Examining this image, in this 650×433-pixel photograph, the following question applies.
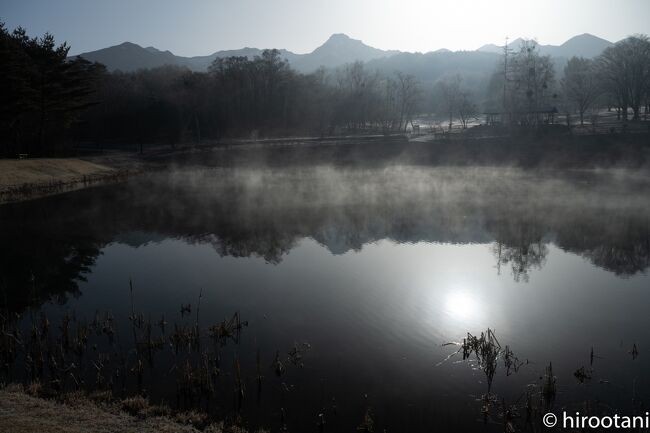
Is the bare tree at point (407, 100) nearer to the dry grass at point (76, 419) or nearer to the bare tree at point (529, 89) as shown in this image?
the bare tree at point (529, 89)

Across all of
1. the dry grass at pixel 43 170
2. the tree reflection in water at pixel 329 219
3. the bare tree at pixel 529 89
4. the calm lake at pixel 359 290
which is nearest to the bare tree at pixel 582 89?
the bare tree at pixel 529 89

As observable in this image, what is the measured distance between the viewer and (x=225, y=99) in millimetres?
91750

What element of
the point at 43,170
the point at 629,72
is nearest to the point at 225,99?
the point at 43,170

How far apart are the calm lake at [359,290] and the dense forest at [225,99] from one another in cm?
1849

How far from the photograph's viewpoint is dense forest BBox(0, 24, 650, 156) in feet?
177

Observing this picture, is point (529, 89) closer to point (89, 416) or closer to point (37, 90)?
point (37, 90)

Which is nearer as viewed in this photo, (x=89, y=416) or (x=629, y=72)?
(x=89, y=416)

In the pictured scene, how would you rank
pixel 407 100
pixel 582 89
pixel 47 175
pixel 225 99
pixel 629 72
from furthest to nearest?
pixel 407 100
pixel 225 99
pixel 582 89
pixel 629 72
pixel 47 175

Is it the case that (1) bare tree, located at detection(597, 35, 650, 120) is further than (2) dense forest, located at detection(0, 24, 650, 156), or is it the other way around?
(1) bare tree, located at detection(597, 35, 650, 120)

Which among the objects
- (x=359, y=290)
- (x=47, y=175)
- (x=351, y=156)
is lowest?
(x=359, y=290)

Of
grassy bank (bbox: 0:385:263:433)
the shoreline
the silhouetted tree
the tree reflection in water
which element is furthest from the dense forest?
grassy bank (bbox: 0:385:263:433)

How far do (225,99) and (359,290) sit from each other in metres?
79.7

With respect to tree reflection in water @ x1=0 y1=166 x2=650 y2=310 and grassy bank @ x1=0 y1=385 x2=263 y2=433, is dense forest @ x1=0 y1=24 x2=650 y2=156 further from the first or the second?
grassy bank @ x1=0 y1=385 x2=263 y2=433

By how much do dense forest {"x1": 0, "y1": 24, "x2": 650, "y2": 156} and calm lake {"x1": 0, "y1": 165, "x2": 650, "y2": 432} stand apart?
728 inches
